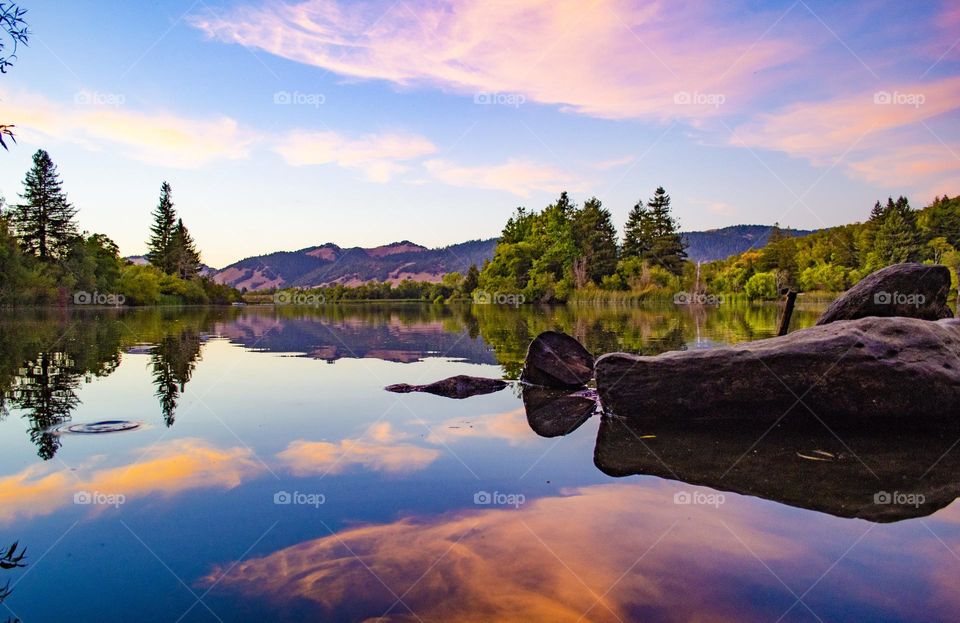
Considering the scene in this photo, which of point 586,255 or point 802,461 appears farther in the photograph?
point 586,255

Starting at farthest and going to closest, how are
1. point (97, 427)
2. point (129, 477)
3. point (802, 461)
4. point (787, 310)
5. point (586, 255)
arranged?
point (586, 255), point (787, 310), point (97, 427), point (802, 461), point (129, 477)

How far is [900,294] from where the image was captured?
1036 cm

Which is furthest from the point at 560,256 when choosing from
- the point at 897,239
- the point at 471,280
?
the point at 897,239

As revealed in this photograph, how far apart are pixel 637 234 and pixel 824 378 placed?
8878cm

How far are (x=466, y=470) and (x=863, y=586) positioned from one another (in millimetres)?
3584

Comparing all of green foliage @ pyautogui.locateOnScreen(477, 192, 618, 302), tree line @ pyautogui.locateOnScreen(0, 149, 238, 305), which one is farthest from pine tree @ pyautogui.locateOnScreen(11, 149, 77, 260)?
green foliage @ pyautogui.locateOnScreen(477, 192, 618, 302)

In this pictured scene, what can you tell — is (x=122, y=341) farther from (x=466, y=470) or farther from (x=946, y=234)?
(x=946, y=234)

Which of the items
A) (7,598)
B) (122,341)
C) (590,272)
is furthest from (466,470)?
(590,272)

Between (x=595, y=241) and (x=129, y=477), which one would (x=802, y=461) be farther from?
(x=595, y=241)

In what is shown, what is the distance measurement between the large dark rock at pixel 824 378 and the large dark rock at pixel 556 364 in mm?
2967

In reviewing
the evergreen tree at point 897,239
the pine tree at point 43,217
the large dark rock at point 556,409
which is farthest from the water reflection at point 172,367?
the evergreen tree at point 897,239

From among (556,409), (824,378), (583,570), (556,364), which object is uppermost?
(824,378)

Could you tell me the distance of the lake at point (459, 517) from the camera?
351cm

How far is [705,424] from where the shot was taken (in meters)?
8.28
